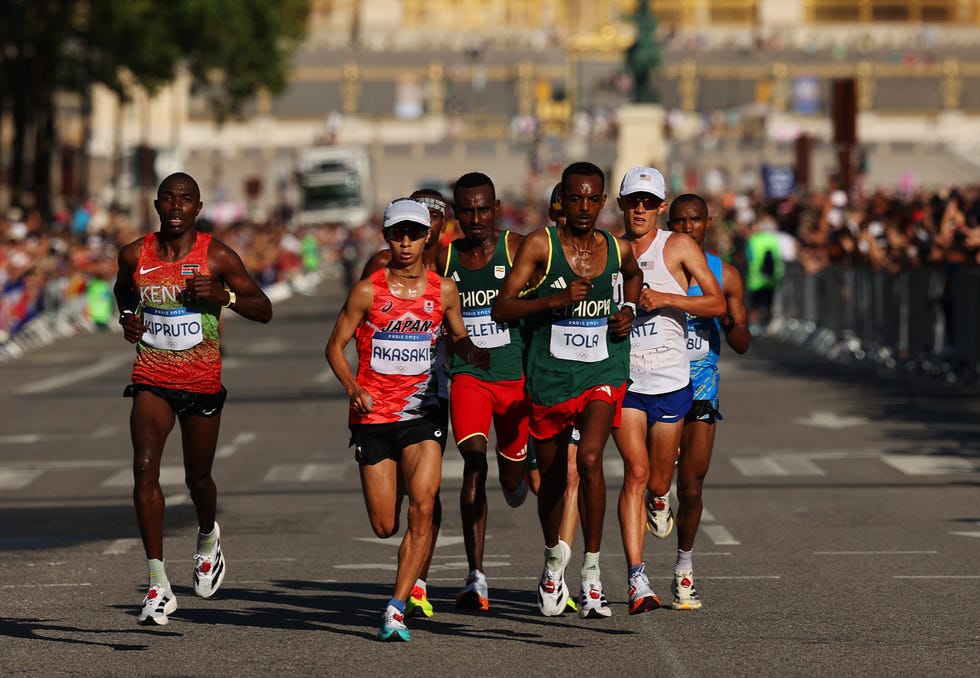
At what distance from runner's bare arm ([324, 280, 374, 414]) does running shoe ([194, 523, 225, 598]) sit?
1128 millimetres

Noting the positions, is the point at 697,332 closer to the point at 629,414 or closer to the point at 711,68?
the point at 629,414

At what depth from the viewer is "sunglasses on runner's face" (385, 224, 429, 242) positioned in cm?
1034

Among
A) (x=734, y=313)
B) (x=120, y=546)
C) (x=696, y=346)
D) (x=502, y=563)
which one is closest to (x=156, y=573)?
(x=696, y=346)

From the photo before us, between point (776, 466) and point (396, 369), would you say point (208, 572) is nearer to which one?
point (396, 369)

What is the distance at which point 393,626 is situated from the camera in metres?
9.92

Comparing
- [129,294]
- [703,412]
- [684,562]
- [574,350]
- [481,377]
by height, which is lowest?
[684,562]

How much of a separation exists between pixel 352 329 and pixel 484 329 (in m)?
0.81

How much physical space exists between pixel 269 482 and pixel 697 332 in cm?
673

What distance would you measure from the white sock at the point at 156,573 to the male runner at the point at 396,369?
2.91 ft

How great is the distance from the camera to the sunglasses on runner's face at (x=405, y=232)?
10.3 metres

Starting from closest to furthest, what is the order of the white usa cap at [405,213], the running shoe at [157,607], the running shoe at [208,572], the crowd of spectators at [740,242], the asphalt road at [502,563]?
the asphalt road at [502,563], the white usa cap at [405,213], the running shoe at [157,607], the running shoe at [208,572], the crowd of spectators at [740,242]

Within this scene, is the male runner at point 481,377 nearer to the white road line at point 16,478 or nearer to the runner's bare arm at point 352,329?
the runner's bare arm at point 352,329

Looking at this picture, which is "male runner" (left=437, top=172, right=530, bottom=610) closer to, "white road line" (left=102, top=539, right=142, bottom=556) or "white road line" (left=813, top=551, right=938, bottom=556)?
"white road line" (left=813, top=551, right=938, bottom=556)

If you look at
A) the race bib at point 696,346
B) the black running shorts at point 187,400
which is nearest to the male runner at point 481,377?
the race bib at point 696,346
